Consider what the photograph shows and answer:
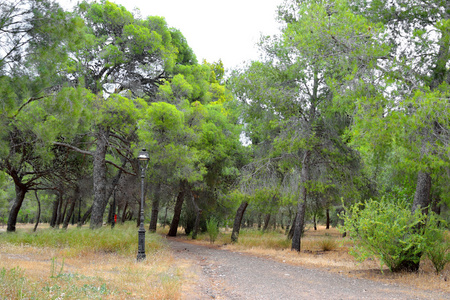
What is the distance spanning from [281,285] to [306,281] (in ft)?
3.00

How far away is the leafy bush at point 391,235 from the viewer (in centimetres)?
839

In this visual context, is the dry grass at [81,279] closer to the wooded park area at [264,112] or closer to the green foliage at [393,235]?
the wooded park area at [264,112]

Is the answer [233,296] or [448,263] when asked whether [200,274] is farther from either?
[448,263]

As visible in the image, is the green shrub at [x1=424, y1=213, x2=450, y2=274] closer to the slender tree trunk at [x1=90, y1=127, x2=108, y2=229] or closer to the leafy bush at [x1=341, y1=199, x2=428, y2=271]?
the leafy bush at [x1=341, y1=199, x2=428, y2=271]

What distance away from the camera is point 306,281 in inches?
319

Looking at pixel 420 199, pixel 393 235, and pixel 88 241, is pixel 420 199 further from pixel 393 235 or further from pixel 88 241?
pixel 88 241

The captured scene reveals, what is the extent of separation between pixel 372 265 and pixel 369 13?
8464mm

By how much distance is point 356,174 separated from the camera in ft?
47.0

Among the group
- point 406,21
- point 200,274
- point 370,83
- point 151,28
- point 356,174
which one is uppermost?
point 151,28

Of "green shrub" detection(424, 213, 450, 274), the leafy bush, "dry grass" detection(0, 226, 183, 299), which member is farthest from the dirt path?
"green shrub" detection(424, 213, 450, 274)

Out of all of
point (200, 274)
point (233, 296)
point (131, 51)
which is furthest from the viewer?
point (131, 51)

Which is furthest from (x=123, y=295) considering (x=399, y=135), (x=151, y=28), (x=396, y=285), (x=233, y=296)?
(x=151, y=28)

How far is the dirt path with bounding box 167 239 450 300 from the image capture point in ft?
21.7

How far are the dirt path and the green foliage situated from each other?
3.27 ft
